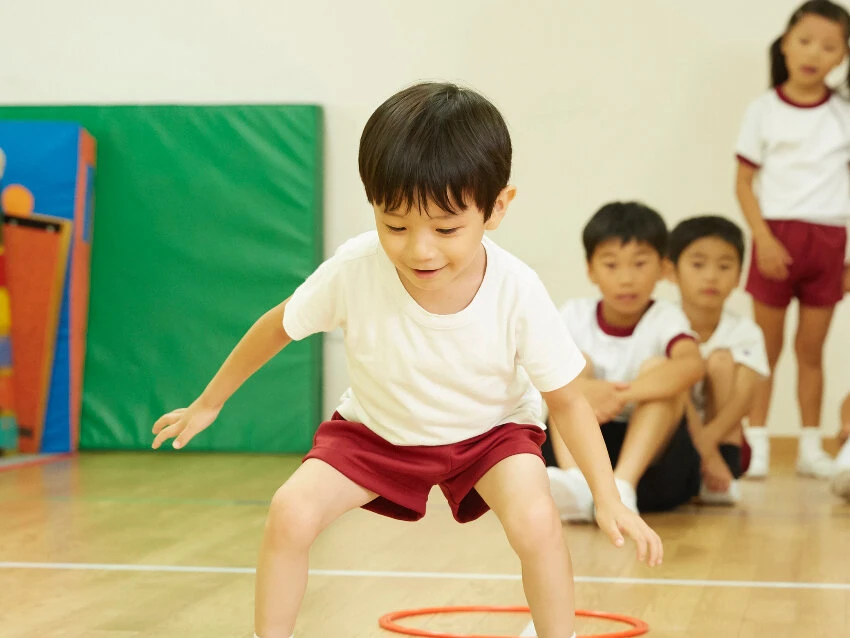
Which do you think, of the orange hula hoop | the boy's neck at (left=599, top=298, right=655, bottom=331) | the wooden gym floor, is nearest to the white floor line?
the wooden gym floor

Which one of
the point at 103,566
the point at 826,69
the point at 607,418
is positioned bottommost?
the point at 103,566

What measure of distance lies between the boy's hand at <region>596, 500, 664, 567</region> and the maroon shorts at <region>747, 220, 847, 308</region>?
249cm

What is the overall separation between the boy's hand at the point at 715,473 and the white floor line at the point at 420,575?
916 mm

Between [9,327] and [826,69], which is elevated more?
[826,69]

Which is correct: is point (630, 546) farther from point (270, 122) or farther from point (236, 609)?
point (270, 122)

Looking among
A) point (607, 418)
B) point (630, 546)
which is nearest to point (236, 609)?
point (630, 546)

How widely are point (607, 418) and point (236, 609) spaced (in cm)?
118

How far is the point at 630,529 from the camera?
1.45 meters

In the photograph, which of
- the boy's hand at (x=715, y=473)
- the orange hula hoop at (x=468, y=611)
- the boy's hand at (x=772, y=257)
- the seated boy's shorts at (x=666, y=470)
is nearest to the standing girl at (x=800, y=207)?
the boy's hand at (x=772, y=257)

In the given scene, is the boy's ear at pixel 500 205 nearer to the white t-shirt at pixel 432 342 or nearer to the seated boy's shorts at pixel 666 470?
the white t-shirt at pixel 432 342

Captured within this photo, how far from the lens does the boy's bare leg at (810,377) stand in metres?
3.74

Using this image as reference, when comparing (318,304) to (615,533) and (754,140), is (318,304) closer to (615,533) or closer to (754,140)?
(615,533)

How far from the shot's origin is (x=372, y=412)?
162cm

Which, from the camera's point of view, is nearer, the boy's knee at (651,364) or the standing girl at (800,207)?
the boy's knee at (651,364)
